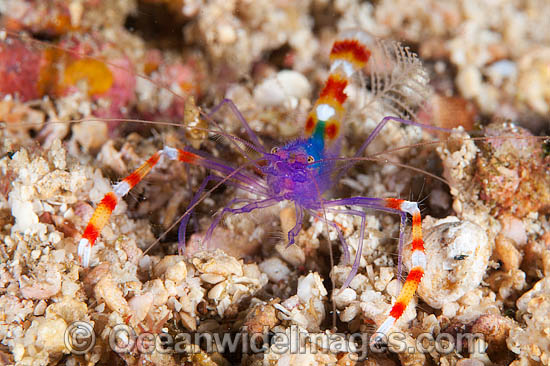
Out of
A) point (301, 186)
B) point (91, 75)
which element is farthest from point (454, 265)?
point (91, 75)

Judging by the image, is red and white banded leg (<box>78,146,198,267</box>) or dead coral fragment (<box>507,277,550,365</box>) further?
red and white banded leg (<box>78,146,198,267</box>)

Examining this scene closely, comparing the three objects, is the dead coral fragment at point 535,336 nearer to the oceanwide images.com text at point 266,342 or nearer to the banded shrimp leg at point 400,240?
the oceanwide images.com text at point 266,342

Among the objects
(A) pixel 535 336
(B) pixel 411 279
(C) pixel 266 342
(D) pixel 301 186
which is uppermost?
(D) pixel 301 186

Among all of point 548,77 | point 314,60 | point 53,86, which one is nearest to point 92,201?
point 53,86

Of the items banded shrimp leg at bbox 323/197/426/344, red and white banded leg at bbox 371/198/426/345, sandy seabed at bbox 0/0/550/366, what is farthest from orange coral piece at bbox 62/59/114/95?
red and white banded leg at bbox 371/198/426/345

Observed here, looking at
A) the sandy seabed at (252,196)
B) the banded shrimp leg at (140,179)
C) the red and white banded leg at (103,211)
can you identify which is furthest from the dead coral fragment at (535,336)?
the red and white banded leg at (103,211)

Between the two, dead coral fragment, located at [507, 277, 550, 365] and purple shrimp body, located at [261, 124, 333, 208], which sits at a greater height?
purple shrimp body, located at [261, 124, 333, 208]

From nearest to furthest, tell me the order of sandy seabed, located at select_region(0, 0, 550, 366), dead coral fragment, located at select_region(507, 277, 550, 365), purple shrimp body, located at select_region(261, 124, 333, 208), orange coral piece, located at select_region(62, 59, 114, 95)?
dead coral fragment, located at select_region(507, 277, 550, 365)
sandy seabed, located at select_region(0, 0, 550, 366)
purple shrimp body, located at select_region(261, 124, 333, 208)
orange coral piece, located at select_region(62, 59, 114, 95)

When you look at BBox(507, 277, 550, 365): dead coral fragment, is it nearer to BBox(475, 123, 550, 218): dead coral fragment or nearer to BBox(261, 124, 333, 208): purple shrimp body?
BBox(475, 123, 550, 218): dead coral fragment

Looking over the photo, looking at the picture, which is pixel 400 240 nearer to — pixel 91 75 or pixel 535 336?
pixel 535 336
